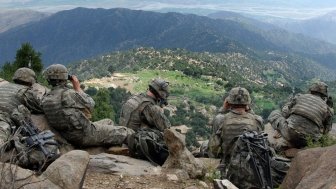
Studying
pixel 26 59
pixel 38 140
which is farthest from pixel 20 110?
pixel 26 59

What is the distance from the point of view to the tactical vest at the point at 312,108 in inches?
445

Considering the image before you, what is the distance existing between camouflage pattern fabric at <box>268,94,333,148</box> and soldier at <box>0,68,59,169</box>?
5.70 metres

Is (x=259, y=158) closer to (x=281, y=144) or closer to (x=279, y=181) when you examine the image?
(x=279, y=181)

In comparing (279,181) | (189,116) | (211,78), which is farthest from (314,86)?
(211,78)

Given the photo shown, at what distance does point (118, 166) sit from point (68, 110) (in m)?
1.72

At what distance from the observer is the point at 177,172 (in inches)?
356

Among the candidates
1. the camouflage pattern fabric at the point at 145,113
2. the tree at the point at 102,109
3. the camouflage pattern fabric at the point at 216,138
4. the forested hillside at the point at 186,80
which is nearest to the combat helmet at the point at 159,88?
the camouflage pattern fabric at the point at 145,113

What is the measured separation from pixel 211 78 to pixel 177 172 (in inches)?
3923

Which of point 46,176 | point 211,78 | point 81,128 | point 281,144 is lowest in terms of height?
point 211,78

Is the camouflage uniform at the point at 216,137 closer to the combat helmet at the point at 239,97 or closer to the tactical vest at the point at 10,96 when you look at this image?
the combat helmet at the point at 239,97

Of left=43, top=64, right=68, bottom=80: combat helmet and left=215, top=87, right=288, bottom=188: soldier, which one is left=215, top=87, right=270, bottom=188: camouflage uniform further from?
left=43, top=64, right=68, bottom=80: combat helmet

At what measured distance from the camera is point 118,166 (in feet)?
31.0

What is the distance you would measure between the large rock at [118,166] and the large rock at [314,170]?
2.89 metres

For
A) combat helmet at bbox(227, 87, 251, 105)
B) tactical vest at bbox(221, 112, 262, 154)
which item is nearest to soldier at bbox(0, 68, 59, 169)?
tactical vest at bbox(221, 112, 262, 154)
